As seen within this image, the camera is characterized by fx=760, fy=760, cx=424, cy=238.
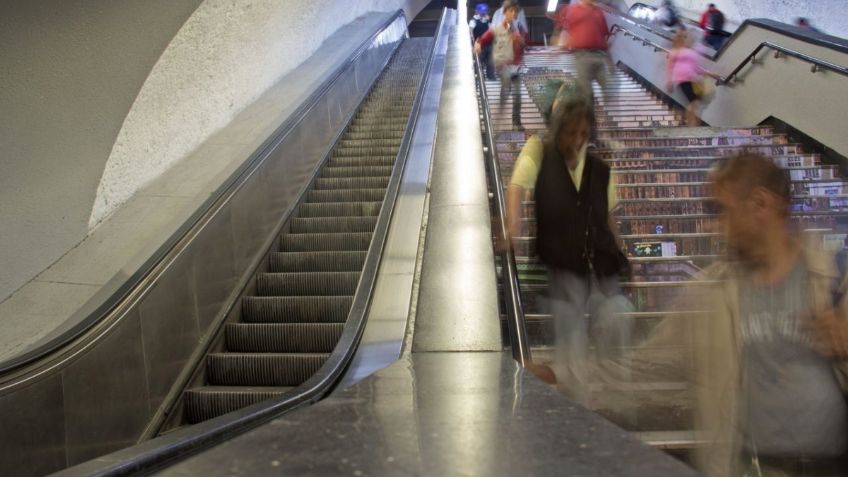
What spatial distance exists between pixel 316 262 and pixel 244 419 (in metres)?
3.41

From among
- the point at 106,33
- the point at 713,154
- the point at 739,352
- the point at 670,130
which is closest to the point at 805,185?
the point at 713,154

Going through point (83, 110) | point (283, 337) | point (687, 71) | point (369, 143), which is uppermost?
point (687, 71)

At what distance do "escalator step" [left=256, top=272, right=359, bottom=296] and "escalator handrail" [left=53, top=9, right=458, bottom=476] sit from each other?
1.94 feet

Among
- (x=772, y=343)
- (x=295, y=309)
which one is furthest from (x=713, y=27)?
(x=772, y=343)

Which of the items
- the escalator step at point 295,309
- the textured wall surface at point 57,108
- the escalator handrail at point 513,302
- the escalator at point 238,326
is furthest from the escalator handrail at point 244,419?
the textured wall surface at point 57,108

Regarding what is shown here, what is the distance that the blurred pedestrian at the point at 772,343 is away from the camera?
1.69m

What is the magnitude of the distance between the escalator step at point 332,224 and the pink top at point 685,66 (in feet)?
14.5

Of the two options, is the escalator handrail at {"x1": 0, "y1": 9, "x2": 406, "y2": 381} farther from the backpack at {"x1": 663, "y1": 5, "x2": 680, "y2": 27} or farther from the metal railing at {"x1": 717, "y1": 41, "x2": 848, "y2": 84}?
the backpack at {"x1": 663, "y1": 5, "x2": 680, "y2": 27}

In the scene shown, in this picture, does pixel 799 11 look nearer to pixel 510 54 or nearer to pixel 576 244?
pixel 510 54

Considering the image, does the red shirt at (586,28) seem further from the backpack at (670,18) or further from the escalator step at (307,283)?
the backpack at (670,18)

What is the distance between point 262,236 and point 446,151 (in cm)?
164

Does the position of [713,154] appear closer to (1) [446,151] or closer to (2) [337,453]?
(1) [446,151]

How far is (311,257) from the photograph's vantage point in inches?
225

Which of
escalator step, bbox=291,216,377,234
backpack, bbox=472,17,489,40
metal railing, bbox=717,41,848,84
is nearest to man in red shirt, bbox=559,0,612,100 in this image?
metal railing, bbox=717,41,848,84
